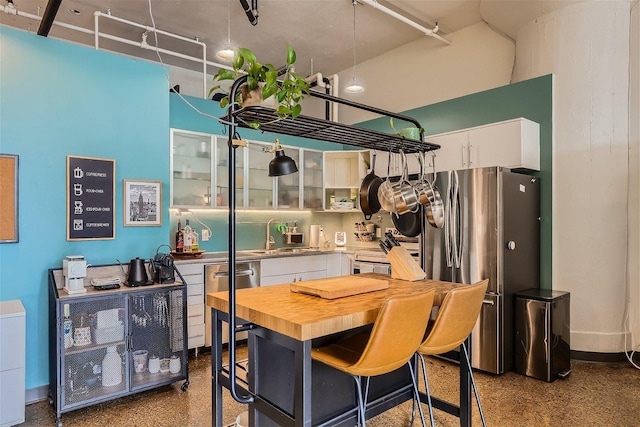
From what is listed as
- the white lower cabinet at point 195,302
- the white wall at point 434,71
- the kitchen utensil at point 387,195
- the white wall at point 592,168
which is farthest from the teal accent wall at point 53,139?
the white wall at point 592,168

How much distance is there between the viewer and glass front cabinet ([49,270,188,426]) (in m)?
2.73

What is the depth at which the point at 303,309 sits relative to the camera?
72.9 inches

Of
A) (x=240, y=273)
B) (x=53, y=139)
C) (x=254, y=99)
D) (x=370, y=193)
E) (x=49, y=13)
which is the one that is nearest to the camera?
(x=254, y=99)

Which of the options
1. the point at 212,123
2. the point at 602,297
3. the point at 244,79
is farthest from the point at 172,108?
the point at 602,297

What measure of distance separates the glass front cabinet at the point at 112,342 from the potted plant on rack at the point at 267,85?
6.44ft

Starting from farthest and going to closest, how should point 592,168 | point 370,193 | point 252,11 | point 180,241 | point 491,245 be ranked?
point 180,241
point 252,11
point 592,168
point 491,245
point 370,193

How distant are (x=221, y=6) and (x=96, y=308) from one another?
11.1ft

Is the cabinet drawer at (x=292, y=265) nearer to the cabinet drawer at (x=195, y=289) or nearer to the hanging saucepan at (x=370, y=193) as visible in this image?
the cabinet drawer at (x=195, y=289)

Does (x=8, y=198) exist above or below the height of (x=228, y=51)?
below

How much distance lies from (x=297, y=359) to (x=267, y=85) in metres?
1.15

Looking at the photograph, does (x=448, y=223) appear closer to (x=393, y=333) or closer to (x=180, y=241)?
(x=393, y=333)

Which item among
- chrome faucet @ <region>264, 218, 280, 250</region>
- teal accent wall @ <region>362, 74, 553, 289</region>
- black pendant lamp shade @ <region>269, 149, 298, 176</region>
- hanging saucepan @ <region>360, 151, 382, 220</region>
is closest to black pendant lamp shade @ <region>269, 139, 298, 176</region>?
black pendant lamp shade @ <region>269, 149, 298, 176</region>

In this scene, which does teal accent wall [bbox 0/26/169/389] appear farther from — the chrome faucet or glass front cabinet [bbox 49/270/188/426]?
the chrome faucet

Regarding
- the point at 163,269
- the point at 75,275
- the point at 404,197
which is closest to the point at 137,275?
the point at 163,269
